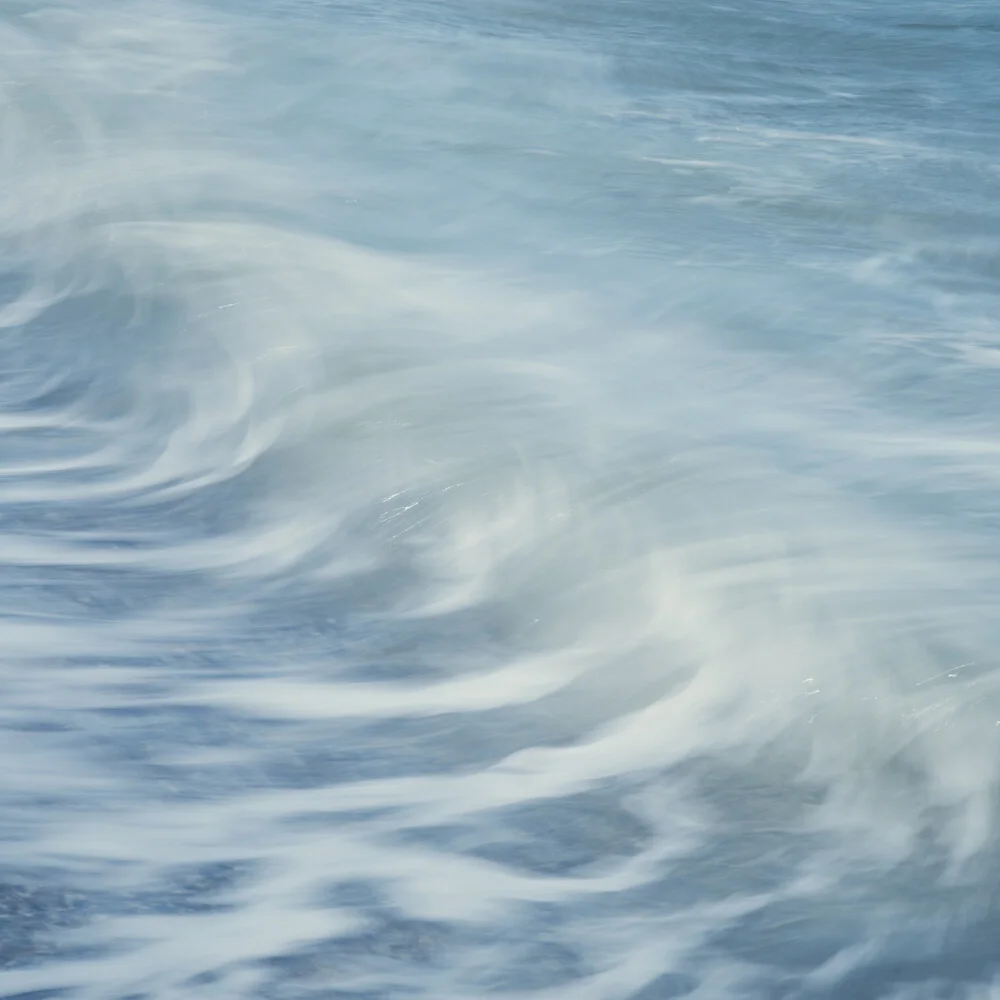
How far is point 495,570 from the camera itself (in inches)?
89.1

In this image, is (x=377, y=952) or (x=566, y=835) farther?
(x=566, y=835)

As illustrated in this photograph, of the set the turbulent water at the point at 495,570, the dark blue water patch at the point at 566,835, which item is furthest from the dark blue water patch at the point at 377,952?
the dark blue water patch at the point at 566,835

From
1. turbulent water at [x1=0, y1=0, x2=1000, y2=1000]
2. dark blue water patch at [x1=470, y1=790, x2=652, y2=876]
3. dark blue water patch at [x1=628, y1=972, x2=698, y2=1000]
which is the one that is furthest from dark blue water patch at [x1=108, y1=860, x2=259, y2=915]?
dark blue water patch at [x1=628, y1=972, x2=698, y2=1000]

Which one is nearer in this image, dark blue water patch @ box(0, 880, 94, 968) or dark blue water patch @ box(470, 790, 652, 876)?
dark blue water patch @ box(0, 880, 94, 968)

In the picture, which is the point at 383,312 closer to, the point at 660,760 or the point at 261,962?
the point at 660,760

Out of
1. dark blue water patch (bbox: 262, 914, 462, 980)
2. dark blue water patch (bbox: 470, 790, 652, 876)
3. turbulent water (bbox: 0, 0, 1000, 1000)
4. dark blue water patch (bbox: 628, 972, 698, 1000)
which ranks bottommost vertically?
dark blue water patch (bbox: 628, 972, 698, 1000)

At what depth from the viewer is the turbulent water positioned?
158cm

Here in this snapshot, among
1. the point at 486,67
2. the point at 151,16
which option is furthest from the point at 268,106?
the point at 151,16

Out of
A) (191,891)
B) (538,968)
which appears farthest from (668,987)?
(191,891)

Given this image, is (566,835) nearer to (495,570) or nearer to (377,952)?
(377,952)

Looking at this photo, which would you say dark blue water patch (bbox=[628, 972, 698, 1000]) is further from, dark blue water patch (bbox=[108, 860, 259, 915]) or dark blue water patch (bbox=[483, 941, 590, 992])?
dark blue water patch (bbox=[108, 860, 259, 915])

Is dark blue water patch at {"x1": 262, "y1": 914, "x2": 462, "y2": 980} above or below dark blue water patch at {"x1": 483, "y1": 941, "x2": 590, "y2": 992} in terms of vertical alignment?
above

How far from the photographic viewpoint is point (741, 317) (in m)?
3.41

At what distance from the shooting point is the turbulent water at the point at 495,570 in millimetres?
1580
